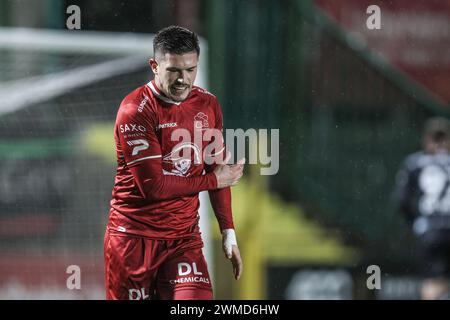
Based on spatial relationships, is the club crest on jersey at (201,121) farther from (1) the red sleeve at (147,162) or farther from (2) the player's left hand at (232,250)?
(2) the player's left hand at (232,250)

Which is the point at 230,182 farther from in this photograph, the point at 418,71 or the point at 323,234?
the point at 418,71

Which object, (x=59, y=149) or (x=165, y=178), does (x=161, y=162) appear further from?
(x=59, y=149)

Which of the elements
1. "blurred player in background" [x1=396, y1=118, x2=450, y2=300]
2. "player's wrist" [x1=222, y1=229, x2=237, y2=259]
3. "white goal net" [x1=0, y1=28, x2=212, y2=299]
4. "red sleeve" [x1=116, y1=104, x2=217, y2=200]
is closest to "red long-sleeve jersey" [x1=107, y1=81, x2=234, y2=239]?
"red sleeve" [x1=116, y1=104, x2=217, y2=200]

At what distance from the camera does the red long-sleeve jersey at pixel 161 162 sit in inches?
122

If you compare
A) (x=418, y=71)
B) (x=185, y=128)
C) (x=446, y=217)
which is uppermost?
(x=418, y=71)

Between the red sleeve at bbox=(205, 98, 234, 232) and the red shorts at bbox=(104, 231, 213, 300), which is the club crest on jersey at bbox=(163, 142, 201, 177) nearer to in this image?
the red sleeve at bbox=(205, 98, 234, 232)

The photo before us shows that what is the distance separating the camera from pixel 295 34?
5199mm

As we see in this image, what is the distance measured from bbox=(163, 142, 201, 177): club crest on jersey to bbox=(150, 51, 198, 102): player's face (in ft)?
0.55

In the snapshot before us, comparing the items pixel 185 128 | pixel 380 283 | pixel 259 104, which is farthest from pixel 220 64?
pixel 185 128

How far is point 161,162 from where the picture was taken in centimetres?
314

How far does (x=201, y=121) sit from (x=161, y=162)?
23cm

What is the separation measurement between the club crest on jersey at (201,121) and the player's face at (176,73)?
0.11 m

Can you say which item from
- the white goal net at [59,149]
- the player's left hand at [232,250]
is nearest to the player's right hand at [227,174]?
the player's left hand at [232,250]

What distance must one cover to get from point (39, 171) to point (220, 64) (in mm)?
1206
